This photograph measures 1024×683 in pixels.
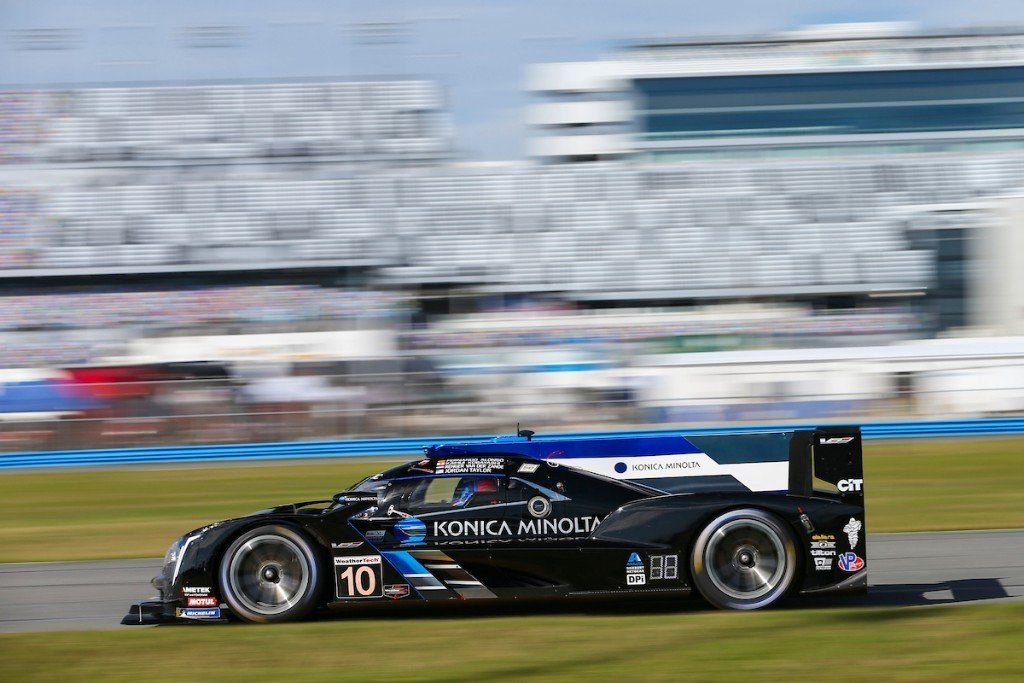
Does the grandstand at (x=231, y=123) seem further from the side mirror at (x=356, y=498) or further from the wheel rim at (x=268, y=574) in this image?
the wheel rim at (x=268, y=574)

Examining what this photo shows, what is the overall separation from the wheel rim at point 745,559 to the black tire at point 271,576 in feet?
7.18

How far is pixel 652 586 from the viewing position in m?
6.09

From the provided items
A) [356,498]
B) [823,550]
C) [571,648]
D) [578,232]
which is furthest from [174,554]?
[578,232]

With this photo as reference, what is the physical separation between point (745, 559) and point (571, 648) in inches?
52.2

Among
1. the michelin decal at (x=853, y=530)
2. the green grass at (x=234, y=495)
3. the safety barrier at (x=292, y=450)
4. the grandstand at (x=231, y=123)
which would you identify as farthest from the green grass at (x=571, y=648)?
the grandstand at (x=231, y=123)

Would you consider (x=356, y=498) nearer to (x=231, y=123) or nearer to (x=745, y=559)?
(x=745, y=559)

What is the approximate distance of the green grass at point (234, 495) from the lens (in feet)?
34.5

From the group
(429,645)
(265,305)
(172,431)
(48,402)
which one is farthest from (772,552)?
(265,305)

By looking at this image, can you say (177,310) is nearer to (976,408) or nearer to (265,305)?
(265,305)

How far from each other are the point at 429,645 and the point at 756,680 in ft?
5.38

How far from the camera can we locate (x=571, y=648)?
5332mm

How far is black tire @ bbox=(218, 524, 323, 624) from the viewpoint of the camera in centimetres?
617

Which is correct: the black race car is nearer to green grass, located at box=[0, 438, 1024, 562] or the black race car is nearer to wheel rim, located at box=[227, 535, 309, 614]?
wheel rim, located at box=[227, 535, 309, 614]

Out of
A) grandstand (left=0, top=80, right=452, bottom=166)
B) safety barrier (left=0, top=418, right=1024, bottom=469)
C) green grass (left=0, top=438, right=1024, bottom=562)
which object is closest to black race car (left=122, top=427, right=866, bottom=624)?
green grass (left=0, top=438, right=1024, bottom=562)
